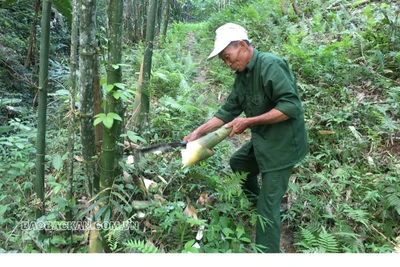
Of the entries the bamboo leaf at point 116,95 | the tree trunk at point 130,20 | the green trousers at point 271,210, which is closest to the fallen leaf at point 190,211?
the green trousers at point 271,210

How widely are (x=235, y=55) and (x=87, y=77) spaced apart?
3.99 ft

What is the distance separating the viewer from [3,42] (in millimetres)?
5629

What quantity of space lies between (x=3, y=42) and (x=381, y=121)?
6307 millimetres

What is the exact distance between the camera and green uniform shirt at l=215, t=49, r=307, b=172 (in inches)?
103

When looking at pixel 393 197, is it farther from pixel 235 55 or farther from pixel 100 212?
pixel 100 212

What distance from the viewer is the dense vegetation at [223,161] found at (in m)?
2.77

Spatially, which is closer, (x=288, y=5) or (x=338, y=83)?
(x=338, y=83)

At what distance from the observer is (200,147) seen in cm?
288

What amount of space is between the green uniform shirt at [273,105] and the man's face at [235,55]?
8cm

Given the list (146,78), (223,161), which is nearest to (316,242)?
(223,161)

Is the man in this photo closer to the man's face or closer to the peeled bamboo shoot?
the man's face

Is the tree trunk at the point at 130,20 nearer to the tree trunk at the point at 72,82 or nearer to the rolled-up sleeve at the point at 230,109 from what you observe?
the rolled-up sleeve at the point at 230,109

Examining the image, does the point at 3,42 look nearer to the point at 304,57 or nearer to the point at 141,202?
the point at 141,202
